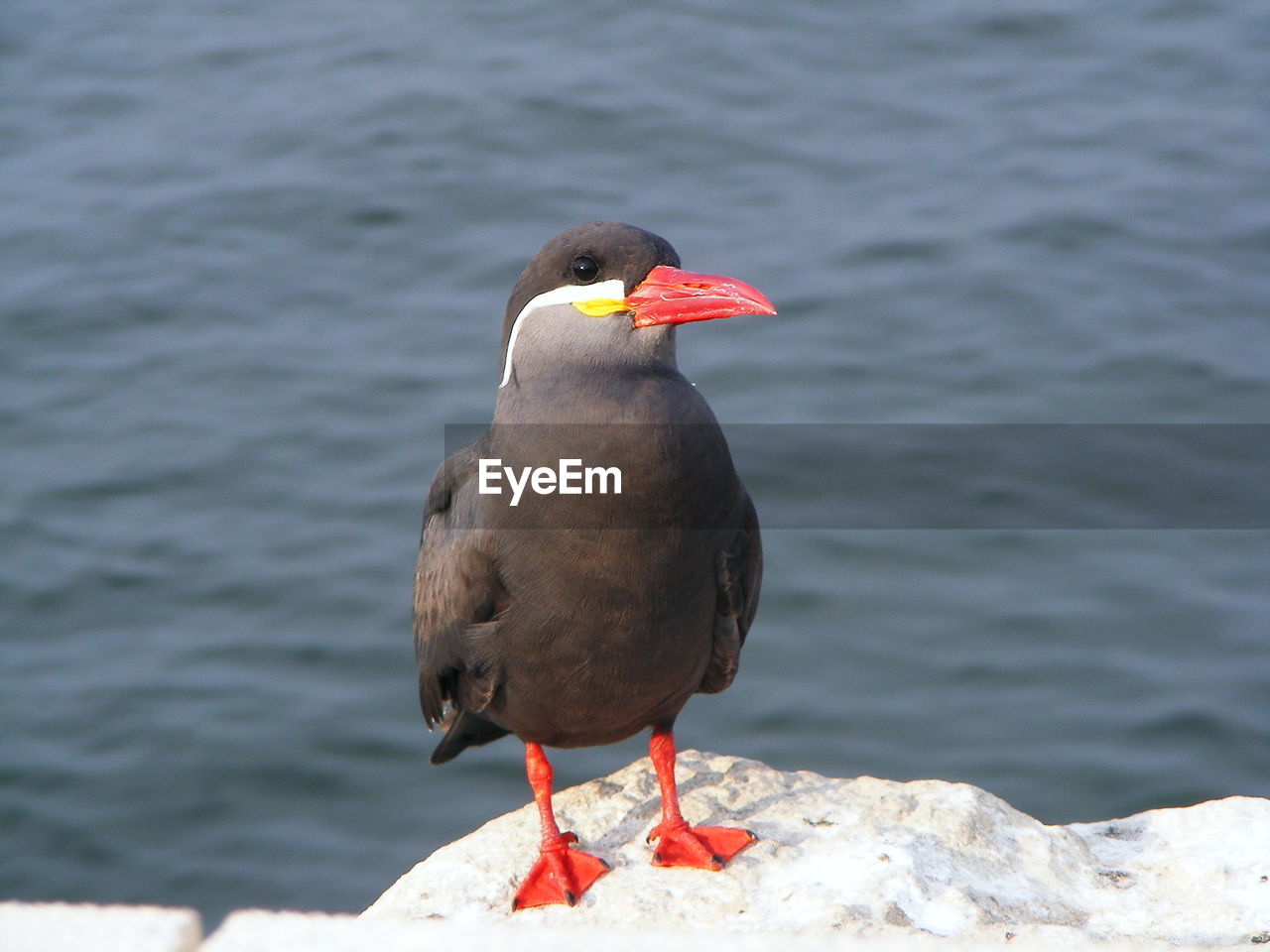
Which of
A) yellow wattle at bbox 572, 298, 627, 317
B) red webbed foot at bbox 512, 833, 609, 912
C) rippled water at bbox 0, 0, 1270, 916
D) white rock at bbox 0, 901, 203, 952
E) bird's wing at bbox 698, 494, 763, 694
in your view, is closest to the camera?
white rock at bbox 0, 901, 203, 952

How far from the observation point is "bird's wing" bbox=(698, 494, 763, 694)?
491cm

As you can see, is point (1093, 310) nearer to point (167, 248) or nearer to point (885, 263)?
point (885, 263)

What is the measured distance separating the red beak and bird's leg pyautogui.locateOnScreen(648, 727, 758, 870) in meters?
1.50

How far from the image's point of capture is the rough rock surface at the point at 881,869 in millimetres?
4539

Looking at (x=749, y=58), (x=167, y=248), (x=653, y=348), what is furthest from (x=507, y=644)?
(x=749, y=58)

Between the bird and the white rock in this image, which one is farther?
the bird

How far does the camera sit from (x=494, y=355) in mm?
10258

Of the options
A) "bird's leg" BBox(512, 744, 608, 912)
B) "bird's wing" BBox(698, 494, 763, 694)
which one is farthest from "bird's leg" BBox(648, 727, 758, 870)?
"bird's wing" BBox(698, 494, 763, 694)

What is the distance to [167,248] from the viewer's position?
37.8ft

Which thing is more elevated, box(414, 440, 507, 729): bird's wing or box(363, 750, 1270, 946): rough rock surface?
box(414, 440, 507, 729): bird's wing

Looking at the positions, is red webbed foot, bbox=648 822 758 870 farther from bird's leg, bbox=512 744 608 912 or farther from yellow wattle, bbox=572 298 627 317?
yellow wattle, bbox=572 298 627 317

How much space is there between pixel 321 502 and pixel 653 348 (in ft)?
16.8

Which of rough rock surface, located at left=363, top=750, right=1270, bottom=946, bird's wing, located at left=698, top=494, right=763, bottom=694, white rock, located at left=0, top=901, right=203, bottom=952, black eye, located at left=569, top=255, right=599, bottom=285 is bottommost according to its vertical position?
rough rock surface, located at left=363, top=750, right=1270, bottom=946

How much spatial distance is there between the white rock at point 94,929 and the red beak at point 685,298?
2958mm
